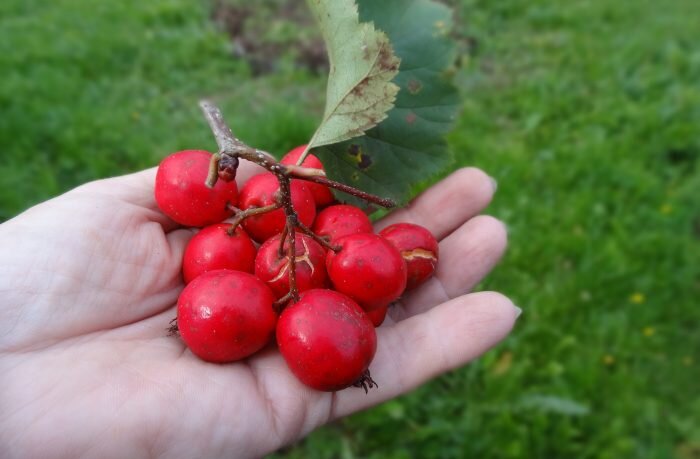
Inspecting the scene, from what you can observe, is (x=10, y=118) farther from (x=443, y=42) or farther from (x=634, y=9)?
(x=634, y=9)

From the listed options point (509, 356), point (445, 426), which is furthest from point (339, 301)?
point (509, 356)

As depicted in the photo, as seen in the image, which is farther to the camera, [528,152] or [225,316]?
[528,152]

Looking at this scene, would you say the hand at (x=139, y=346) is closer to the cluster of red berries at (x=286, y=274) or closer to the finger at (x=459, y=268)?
the finger at (x=459, y=268)

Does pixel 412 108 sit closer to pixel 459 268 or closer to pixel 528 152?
pixel 459 268

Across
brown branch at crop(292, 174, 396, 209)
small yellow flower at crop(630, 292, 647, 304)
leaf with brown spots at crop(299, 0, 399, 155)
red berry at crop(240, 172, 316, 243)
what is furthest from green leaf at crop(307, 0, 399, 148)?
small yellow flower at crop(630, 292, 647, 304)

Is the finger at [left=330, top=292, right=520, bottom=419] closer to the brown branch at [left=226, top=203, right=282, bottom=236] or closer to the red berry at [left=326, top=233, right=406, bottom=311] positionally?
the red berry at [left=326, top=233, right=406, bottom=311]

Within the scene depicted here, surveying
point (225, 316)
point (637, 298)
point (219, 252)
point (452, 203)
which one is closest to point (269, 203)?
point (219, 252)

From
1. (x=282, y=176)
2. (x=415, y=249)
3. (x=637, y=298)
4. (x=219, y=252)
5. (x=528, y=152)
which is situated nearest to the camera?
(x=282, y=176)
